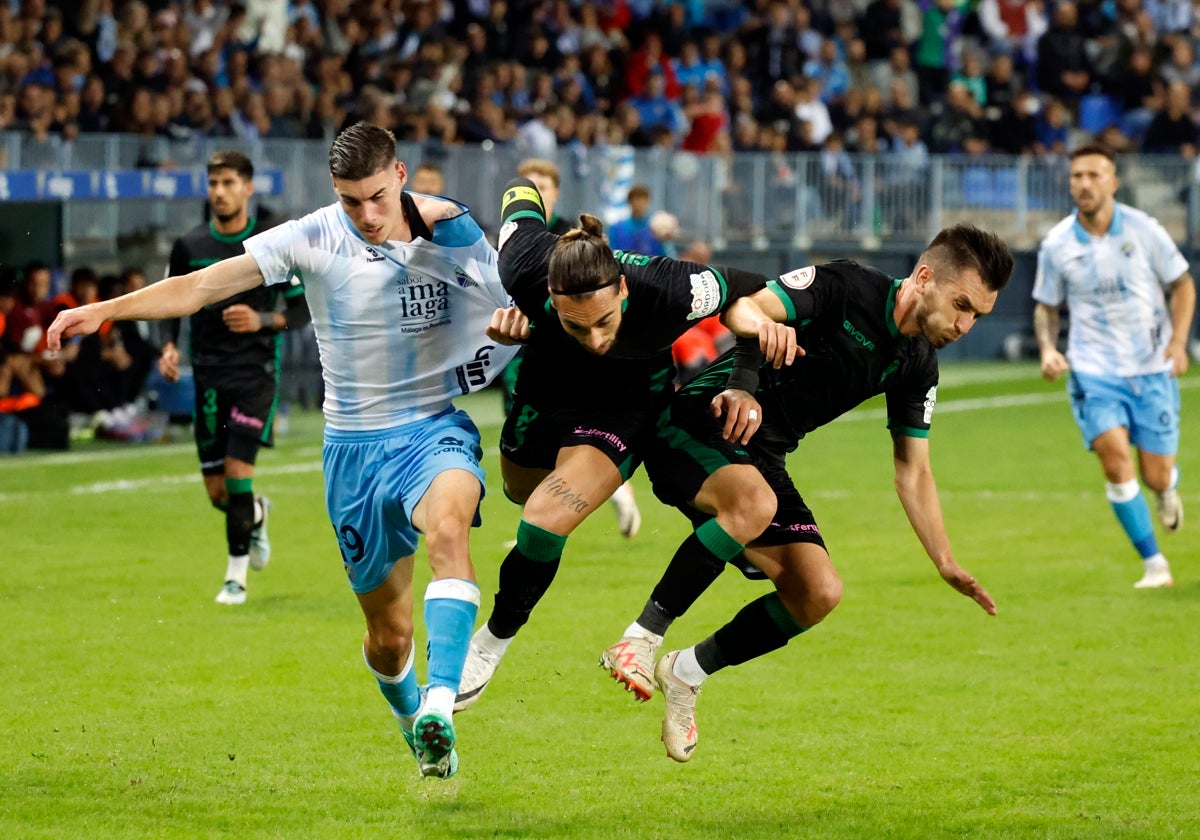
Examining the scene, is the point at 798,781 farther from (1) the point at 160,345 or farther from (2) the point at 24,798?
(1) the point at 160,345

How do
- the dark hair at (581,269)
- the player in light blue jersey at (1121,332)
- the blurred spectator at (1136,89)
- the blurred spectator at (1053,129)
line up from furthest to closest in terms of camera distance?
the blurred spectator at (1136,89) → the blurred spectator at (1053,129) → the player in light blue jersey at (1121,332) → the dark hair at (581,269)

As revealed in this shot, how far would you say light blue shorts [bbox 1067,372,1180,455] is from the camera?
10719 millimetres

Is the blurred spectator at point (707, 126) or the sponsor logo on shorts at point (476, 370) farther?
the blurred spectator at point (707, 126)

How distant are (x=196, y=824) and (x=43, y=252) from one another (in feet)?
42.5

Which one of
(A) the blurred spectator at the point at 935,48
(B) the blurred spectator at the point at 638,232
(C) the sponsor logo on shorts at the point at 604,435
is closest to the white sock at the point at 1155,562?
(C) the sponsor logo on shorts at the point at 604,435

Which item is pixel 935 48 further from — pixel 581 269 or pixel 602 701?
pixel 581 269

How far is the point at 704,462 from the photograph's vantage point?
21.5 ft

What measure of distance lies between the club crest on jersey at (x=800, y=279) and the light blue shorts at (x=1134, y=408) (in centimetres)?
463

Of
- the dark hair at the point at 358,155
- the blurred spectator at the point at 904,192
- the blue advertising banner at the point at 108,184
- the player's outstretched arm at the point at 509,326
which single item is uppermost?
the dark hair at the point at 358,155

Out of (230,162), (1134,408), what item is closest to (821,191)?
(1134,408)

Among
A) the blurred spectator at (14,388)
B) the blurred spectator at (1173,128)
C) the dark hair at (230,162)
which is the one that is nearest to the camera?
the dark hair at (230,162)

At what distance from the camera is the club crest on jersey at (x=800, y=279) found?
21.3 ft

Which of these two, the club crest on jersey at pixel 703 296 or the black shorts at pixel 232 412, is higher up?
the club crest on jersey at pixel 703 296

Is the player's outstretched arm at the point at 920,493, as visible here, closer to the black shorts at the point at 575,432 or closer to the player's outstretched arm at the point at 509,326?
the black shorts at the point at 575,432
